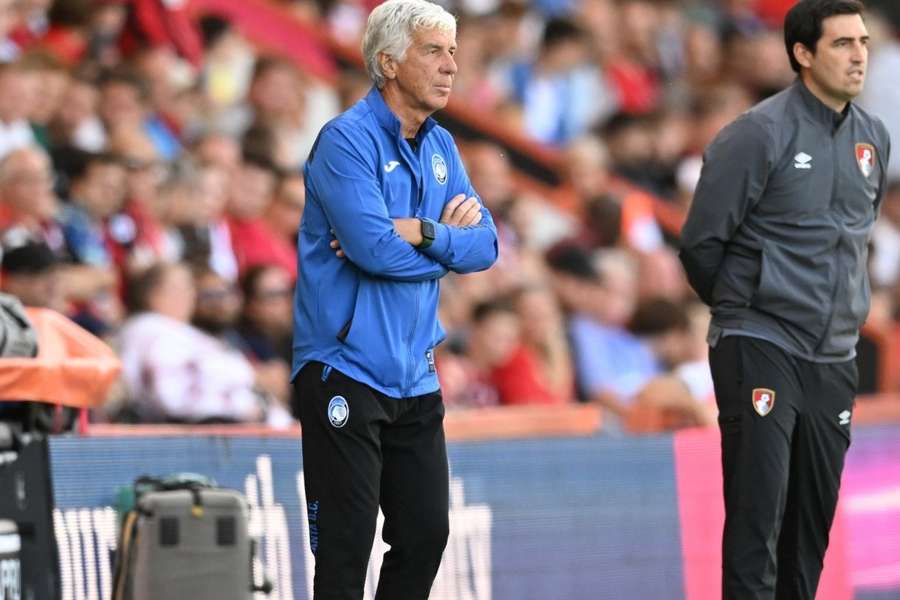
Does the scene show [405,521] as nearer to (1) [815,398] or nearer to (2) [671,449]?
(1) [815,398]

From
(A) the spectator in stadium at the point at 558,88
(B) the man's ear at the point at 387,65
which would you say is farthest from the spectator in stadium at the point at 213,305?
(A) the spectator in stadium at the point at 558,88

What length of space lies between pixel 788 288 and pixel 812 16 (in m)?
0.97

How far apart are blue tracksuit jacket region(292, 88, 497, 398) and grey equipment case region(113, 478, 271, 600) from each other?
3.16 ft

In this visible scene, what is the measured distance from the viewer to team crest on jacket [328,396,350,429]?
5.63 metres

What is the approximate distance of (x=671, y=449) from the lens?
9156 mm

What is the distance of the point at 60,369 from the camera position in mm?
6832

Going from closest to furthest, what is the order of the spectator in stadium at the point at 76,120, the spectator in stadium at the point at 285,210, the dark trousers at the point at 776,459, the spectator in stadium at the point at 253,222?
the dark trousers at the point at 776,459 < the spectator in stadium at the point at 76,120 < the spectator in stadium at the point at 253,222 < the spectator in stadium at the point at 285,210

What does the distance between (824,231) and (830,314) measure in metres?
0.29

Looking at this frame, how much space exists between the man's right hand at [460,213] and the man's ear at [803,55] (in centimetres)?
150

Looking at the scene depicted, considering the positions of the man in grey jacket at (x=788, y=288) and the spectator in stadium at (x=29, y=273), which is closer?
the man in grey jacket at (x=788, y=288)

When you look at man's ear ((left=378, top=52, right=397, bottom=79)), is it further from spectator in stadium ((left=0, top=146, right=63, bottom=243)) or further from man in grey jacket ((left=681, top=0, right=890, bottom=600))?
spectator in stadium ((left=0, top=146, right=63, bottom=243))

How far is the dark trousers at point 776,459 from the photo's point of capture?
655 cm

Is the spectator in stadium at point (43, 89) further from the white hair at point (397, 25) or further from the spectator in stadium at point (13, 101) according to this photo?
the white hair at point (397, 25)

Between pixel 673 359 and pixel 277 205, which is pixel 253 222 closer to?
pixel 277 205
